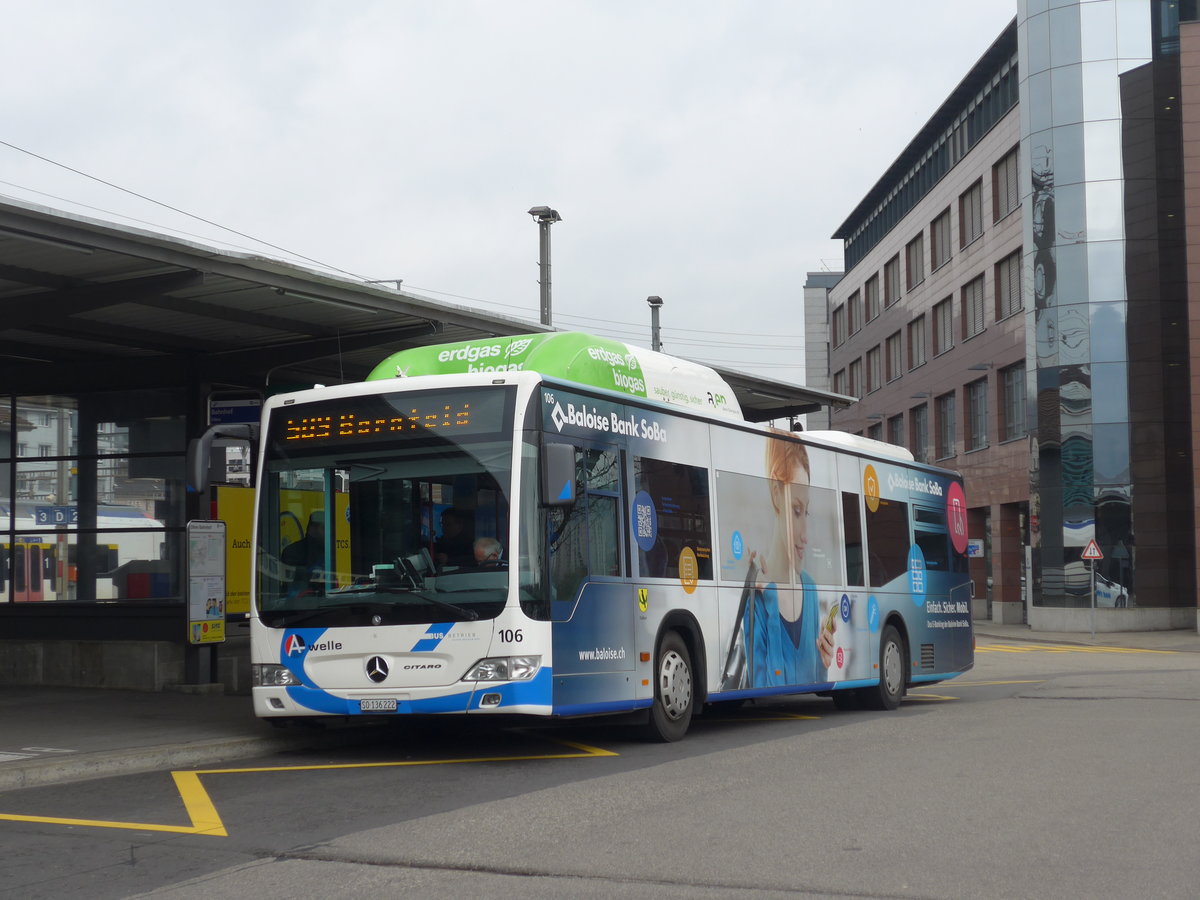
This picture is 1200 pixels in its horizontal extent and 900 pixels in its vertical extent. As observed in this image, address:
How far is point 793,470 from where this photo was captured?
15000mm

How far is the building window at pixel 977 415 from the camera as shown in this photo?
175 ft

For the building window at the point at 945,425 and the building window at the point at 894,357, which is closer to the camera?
the building window at the point at 945,425

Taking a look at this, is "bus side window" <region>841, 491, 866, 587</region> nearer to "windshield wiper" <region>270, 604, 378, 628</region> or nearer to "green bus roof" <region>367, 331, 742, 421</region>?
"green bus roof" <region>367, 331, 742, 421</region>

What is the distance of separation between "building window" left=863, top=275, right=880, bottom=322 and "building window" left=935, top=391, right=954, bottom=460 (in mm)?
10830

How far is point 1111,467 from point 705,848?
38268mm

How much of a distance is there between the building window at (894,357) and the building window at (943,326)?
19.1 ft

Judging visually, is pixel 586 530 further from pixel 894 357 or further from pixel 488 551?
pixel 894 357

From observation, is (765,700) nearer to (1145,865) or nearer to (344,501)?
(344,501)

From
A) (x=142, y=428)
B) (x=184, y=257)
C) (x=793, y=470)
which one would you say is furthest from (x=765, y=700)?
(x=184, y=257)

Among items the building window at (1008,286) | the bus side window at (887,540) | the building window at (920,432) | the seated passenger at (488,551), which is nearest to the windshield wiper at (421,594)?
the seated passenger at (488,551)

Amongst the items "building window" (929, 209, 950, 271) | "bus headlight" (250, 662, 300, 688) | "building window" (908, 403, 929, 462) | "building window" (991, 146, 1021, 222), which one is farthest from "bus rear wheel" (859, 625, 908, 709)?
"building window" (908, 403, 929, 462)

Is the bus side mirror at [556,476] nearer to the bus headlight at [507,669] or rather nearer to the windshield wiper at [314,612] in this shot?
the bus headlight at [507,669]

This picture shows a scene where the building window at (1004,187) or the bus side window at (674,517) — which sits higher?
the building window at (1004,187)

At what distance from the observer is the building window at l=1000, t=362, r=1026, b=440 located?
49.6 metres
